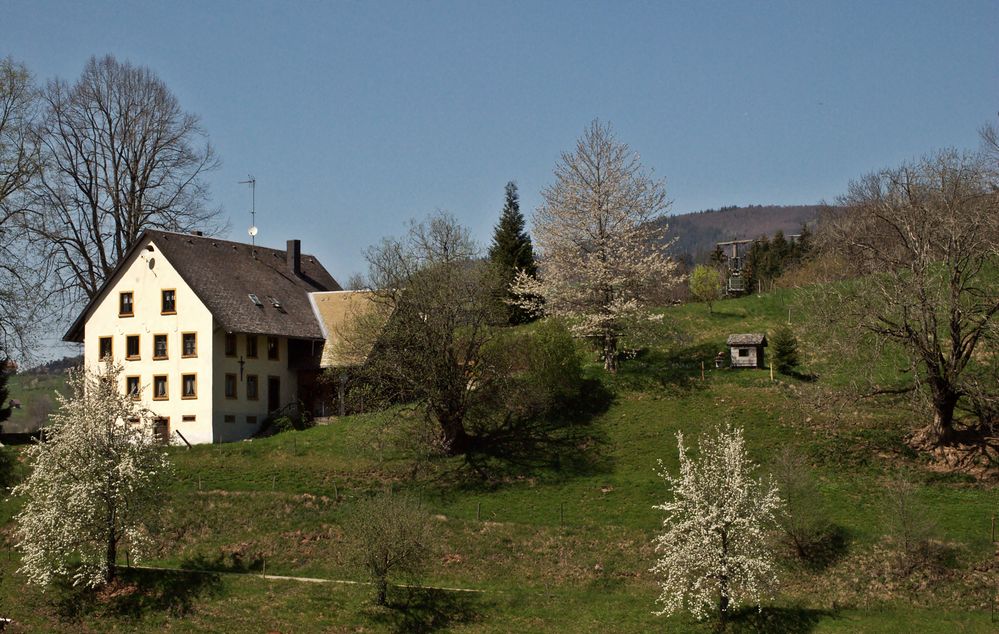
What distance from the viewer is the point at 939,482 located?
128ft

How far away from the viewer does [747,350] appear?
52.7 metres

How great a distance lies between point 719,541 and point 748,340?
2339cm

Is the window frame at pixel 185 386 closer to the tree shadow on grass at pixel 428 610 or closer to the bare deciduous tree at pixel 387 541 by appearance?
the bare deciduous tree at pixel 387 541

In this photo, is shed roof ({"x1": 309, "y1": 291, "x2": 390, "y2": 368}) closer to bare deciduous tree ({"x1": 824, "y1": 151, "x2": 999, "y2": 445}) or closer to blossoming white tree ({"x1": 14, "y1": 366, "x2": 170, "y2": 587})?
blossoming white tree ({"x1": 14, "y1": 366, "x2": 170, "y2": 587})

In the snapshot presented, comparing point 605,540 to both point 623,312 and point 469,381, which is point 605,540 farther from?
point 623,312

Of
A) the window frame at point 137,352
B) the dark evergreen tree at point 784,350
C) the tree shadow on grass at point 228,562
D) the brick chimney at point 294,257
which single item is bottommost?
the tree shadow on grass at point 228,562

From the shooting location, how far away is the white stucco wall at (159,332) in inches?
2092

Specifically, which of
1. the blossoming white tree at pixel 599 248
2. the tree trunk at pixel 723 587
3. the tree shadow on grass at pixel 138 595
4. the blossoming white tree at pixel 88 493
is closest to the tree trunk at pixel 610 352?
the blossoming white tree at pixel 599 248

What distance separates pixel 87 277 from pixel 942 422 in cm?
4626

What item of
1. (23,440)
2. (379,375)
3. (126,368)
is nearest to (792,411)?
(379,375)

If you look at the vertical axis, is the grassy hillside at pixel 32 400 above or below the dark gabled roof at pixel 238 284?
below

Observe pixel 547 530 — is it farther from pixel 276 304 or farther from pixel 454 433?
pixel 276 304

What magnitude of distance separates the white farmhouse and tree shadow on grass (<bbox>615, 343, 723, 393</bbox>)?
17634 millimetres

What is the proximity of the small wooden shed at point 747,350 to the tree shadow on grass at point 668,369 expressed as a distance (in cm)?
151
